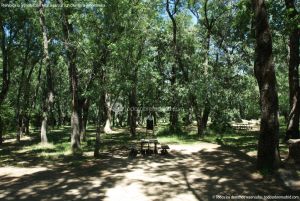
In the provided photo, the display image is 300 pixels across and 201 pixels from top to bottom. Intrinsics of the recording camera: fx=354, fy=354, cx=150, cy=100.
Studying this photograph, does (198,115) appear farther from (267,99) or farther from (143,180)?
(143,180)

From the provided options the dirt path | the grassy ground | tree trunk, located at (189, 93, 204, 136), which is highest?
tree trunk, located at (189, 93, 204, 136)

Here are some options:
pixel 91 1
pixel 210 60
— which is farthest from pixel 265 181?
pixel 210 60

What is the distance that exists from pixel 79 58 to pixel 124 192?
10.2 metres

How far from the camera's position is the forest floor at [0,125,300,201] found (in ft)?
30.6

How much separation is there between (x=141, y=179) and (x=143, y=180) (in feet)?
0.56

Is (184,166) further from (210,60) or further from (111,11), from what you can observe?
(210,60)

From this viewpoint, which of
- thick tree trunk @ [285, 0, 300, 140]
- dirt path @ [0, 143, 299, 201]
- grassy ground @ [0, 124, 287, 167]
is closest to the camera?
dirt path @ [0, 143, 299, 201]

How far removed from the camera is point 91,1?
1650 cm

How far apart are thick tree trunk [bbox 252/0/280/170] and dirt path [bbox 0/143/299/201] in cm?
73

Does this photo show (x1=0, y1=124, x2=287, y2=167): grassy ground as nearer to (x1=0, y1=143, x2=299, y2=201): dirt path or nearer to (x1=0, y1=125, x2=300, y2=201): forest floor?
(x1=0, y1=125, x2=300, y2=201): forest floor

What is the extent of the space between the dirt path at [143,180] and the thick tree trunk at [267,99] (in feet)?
2.40

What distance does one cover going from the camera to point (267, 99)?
36.6 feet

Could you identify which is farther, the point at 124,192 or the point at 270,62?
the point at 270,62

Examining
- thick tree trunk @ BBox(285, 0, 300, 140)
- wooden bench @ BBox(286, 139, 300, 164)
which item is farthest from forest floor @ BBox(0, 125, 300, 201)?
thick tree trunk @ BBox(285, 0, 300, 140)
